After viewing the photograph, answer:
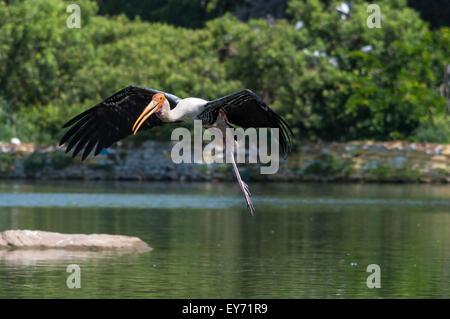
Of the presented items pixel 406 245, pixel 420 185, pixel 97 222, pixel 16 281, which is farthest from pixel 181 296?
pixel 420 185

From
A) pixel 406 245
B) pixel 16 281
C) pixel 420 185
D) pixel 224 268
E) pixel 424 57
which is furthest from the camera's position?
pixel 424 57

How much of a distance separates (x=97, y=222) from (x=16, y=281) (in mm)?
13254

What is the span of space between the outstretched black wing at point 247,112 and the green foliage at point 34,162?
37.5 meters

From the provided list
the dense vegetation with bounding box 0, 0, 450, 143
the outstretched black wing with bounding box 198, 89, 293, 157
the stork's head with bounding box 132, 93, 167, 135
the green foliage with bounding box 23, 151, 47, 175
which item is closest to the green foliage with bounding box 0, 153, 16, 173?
the green foliage with bounding box 23, 151, 47, 175

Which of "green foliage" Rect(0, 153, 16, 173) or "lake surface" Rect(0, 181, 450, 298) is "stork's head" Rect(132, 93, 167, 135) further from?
"green foliage" Rect(0, 153, 16, 173)

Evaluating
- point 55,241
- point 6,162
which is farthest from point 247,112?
point 6,162

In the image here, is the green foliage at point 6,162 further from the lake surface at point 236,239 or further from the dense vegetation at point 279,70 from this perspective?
the lake surface at point 236,239

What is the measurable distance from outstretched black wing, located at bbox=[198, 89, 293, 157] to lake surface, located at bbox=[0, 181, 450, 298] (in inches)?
121

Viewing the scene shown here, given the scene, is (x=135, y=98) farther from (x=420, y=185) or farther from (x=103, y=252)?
(x=420, y=185)

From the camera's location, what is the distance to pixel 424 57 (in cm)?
5672

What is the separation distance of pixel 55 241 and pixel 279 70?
32.6 m

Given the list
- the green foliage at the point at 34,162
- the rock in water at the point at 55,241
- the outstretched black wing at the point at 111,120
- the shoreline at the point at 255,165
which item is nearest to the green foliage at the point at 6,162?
the shoreline at the point at 255,165

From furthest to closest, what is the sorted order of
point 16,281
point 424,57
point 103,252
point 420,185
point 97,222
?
point 424,57 < point 420,185 < point 97,222 < point 103,252 < point 16,281

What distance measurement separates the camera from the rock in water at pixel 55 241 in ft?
83.0
